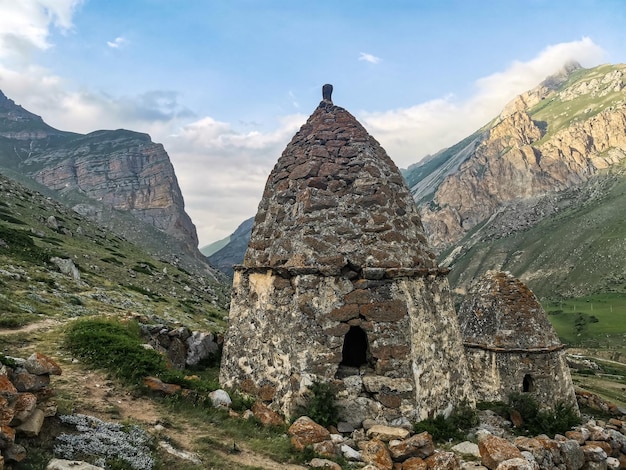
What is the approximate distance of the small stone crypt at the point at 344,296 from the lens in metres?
8.25

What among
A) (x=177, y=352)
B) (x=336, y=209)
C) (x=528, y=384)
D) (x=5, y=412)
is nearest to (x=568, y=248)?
(x=528, y=384)

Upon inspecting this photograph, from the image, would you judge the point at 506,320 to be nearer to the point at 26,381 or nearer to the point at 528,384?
the point at 528,384

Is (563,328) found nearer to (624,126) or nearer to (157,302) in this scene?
(157,302)

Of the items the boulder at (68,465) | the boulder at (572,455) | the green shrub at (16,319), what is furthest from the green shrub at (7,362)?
the boulder at (572,455)

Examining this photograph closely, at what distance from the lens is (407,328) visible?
8344mm

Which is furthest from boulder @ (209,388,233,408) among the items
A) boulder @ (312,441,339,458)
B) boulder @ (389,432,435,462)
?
boulder @ (389,432,435,462)

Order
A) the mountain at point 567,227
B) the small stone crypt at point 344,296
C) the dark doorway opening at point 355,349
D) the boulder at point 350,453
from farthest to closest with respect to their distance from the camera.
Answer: the mountain at point 567,227
the dark doorway opening at point 355,349
the small stone crypt at point 344,296
the boulder at point 350,453

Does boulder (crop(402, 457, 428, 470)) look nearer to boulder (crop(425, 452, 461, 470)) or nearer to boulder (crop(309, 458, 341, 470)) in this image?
boulder (crop(425, 452, 461, 470))

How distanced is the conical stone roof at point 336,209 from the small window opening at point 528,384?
8278 mm

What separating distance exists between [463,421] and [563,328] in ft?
269

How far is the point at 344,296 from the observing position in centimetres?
856

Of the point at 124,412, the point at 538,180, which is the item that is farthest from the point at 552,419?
the point at 538,180

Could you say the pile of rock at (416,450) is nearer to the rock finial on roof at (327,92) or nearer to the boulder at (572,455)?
the boulder at (572,455)

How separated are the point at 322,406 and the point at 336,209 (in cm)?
396
